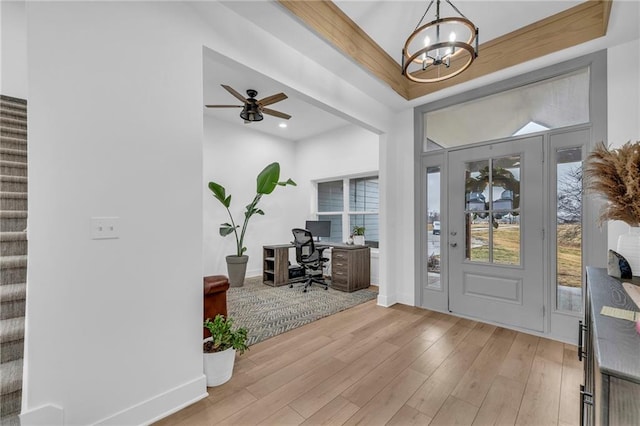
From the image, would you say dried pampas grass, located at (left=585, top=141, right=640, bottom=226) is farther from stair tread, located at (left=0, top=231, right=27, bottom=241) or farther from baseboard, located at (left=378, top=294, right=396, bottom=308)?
stair tread, located at (left=0, top=231, right=27, bottom=241)

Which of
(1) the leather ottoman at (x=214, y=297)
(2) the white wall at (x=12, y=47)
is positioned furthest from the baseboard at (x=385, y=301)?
(2) the white wall at (x=12, y=47)

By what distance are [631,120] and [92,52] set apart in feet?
13.1

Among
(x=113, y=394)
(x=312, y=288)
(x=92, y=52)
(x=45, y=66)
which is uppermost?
(x=92, y=52)

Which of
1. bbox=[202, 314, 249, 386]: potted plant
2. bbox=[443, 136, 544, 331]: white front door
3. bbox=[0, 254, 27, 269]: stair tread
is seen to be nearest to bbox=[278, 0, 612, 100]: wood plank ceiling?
bbox=[443, 136, 544, 331]: white front door

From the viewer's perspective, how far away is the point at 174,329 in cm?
172

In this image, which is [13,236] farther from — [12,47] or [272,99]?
[272,99]

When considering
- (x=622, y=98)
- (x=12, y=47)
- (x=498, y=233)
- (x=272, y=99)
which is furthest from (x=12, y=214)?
(x=622, y=98)

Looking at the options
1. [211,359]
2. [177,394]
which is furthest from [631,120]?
[177,394]

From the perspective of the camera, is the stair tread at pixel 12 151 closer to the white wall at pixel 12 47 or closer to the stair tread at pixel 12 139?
the stair tread at pixel 12 139

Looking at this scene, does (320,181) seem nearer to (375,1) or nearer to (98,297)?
(375,1)

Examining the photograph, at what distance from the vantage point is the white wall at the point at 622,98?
226cm

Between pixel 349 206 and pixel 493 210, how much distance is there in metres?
2.90

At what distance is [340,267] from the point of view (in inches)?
179

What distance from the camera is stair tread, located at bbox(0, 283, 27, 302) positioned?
5.43 feet
